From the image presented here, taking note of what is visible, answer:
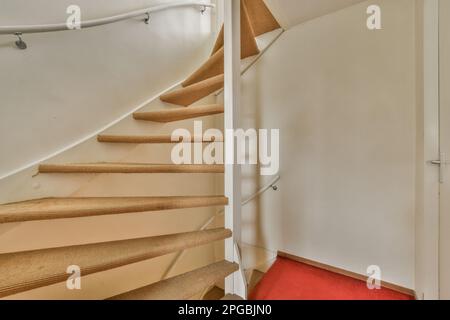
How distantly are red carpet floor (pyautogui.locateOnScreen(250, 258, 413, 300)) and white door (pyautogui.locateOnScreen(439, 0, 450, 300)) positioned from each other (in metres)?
0.37

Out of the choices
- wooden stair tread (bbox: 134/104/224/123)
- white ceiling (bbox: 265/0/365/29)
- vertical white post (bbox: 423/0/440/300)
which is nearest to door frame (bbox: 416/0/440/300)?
vertical white post (bbox: 423/0/440/300)

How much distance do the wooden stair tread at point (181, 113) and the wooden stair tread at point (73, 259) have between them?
67 centimetres

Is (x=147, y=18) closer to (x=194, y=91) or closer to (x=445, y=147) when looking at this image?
(x=194, y=91)

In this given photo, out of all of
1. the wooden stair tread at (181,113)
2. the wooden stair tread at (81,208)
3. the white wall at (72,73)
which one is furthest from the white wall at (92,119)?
the wooden stair tread at (81,208)

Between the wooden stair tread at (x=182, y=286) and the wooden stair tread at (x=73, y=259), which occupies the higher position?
the wooden stair tread at (x=73, y=259)

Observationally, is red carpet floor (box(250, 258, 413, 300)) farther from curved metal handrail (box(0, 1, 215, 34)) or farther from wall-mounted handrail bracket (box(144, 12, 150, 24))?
wall-mounted handrail bracket (box(144, 12, 150, 24))

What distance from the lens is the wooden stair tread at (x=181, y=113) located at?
1.17 m

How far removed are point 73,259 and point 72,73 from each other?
1040 millimetres

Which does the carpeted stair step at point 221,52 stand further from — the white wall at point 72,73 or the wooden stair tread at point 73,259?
the wooden stair tread at point 73,259

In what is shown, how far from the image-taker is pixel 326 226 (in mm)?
1392

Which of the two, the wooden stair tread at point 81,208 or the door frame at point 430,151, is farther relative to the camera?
the door frame at point 430,151

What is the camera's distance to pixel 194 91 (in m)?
1.39

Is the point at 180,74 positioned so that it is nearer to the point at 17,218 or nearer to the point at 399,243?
the point at 17,218
